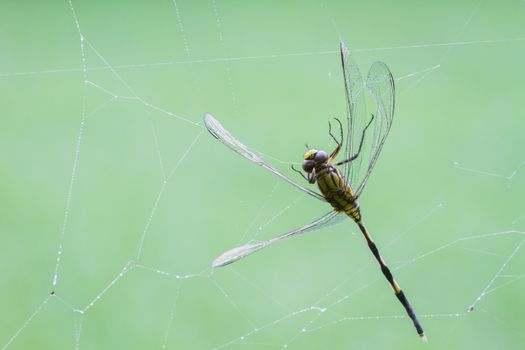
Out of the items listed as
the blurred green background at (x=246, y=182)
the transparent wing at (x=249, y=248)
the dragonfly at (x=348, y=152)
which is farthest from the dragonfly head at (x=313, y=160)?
the blurred green background at (x=246, y=182)

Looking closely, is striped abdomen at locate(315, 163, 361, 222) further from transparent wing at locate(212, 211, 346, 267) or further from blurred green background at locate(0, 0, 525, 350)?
blurred green background at locate(0, 0, 525, 350)

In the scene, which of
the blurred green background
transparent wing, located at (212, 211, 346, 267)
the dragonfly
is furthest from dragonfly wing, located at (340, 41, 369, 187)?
the blurred green background

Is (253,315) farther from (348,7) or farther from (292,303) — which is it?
(348,7)

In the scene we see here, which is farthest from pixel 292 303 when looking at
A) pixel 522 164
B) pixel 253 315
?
pixel 522 164

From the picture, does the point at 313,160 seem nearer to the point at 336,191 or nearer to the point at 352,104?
the point at 336,191

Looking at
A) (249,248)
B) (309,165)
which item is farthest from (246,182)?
(249,248)

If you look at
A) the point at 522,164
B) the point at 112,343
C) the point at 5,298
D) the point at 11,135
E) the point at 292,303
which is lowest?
the point at 522,164
